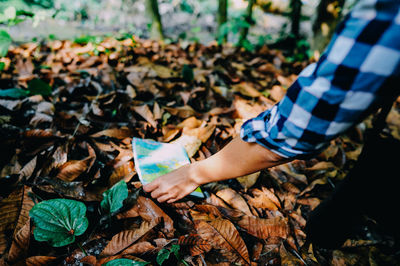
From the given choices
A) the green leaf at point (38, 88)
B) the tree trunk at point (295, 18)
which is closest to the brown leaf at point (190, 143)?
the green leaf at point (38, 88)

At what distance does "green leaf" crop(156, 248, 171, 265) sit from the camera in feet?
2.34

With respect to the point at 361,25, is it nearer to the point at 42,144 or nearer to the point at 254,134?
the point at 254,134

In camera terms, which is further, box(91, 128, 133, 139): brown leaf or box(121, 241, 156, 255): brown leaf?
box(91, 128, 133, 139): brown leaf

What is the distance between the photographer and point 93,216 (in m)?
0.87

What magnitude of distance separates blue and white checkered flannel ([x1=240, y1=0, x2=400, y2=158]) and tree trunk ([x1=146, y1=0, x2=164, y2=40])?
329 cm

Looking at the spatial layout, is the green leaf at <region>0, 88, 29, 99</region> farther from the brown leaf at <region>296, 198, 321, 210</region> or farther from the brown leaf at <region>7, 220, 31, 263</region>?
the brown leaf at <region>296, 198, 321, 210</region>

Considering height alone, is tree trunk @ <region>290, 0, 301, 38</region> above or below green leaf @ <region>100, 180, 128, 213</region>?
above

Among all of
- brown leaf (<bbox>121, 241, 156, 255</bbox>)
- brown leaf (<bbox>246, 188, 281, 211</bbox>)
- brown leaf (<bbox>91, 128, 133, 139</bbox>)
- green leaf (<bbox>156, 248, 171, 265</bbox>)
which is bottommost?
brown leaf (<bbox>246, 188, 281, 211</bbox>)

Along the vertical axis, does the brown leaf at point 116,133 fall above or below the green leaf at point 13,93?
below

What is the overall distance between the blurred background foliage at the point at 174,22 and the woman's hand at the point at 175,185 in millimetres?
1588

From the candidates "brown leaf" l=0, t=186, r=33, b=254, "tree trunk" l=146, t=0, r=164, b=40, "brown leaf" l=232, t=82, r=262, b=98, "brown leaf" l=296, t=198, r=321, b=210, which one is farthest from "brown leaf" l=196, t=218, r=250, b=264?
"tree trunk" l=146, t=0, r=164, b=40

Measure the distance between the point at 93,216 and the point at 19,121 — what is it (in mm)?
837

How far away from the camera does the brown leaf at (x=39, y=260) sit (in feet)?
2.23

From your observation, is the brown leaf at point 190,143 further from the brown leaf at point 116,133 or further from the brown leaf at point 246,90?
the brown leaf at point 246,90
